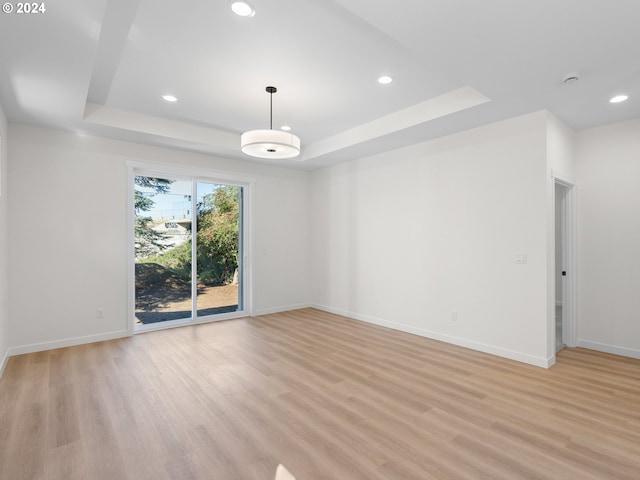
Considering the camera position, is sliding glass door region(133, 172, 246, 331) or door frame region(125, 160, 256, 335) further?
sliding glass door region(133, 172, 246, 331)

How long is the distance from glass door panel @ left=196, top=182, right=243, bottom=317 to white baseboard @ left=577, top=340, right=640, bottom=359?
5.25m

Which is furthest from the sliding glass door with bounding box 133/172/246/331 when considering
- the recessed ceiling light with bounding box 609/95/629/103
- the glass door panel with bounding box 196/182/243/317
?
the recessed ceiling light with bounding box 609/95/629/103

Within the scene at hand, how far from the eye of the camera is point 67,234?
432 centimetres

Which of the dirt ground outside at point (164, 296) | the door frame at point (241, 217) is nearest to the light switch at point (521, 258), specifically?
the door frame at point (241, 217)

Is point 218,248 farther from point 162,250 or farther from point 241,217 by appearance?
point 162,250

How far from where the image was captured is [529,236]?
12.1ft

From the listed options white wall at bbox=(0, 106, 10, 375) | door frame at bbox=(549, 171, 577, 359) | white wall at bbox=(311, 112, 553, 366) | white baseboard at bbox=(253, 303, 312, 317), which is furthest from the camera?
white baseboard at bbox=(253, 303, 312, 317)

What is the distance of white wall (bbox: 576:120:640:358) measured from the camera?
12.6 ft

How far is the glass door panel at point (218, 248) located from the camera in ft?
18.2

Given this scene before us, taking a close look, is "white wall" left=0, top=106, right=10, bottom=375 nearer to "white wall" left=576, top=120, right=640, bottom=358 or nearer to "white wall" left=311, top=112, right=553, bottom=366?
"white wall" left=311, top=112, right=553, bottom=366

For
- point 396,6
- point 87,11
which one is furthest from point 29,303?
point 396,6

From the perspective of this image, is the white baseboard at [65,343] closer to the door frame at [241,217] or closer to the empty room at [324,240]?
the empty room at [324,240]

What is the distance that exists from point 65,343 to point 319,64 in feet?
15.3

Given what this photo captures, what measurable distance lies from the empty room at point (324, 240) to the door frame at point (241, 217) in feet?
0.11
